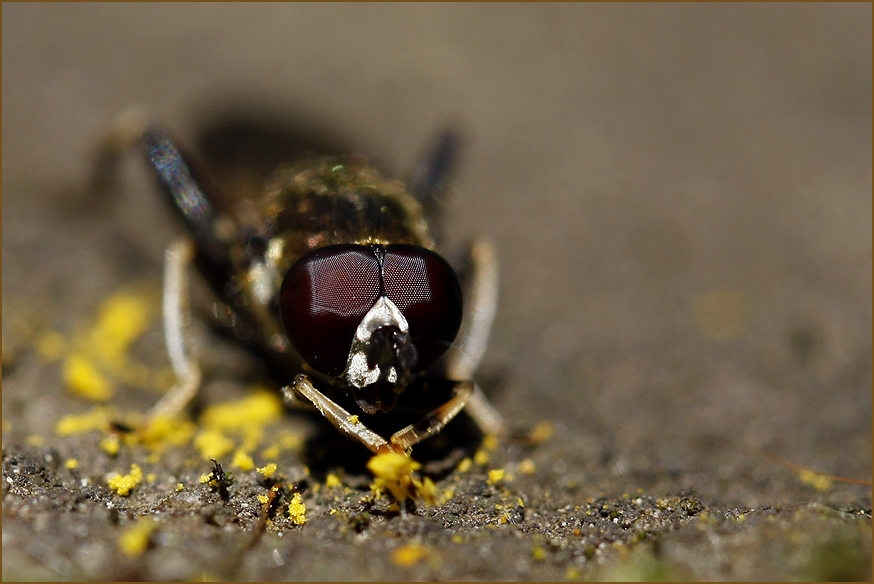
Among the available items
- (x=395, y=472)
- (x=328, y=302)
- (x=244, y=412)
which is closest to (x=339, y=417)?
(x=395, y=472)

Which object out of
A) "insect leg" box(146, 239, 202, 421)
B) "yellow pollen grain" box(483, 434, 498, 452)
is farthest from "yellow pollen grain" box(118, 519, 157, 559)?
"yellow pollen grain" box(483, 434, 498, 452)

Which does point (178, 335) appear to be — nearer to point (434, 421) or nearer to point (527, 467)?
point (434, 421)

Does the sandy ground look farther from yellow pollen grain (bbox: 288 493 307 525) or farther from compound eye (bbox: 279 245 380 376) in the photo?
compound eye (bbox: 279 245 380 376)

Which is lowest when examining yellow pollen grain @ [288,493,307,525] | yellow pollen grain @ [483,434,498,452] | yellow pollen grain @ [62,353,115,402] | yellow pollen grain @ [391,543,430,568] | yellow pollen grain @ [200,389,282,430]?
yellow pollen grain @ [391,543,430,568]

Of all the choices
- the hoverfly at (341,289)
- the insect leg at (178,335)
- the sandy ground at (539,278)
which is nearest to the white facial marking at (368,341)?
the hoverfly at (341,289)

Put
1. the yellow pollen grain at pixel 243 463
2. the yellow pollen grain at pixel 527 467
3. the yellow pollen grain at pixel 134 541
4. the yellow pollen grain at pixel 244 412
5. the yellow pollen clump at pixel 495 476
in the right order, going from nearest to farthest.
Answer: the yellow pollen grain at pixel 134 541, the yellow pollen grain at pixel 243 463, the yellow pollen clump at pixel 495 476, the yellow pollen grain at pixel 527 467, the yellow pollen grain at pixel 244 412

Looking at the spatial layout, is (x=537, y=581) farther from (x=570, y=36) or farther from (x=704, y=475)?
(x=570, y=36)

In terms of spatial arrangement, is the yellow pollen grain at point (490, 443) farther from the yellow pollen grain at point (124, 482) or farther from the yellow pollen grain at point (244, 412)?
the yellow pollen grain at point (124, 482)
